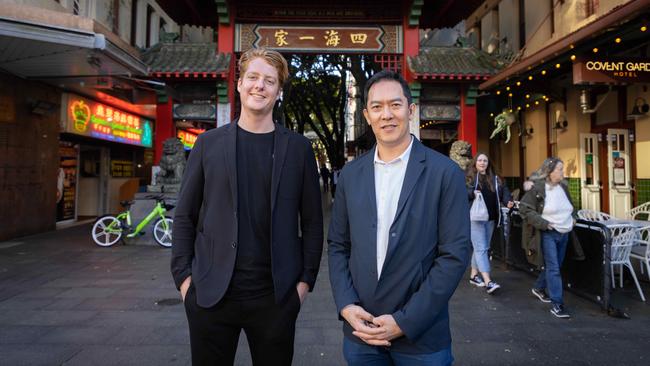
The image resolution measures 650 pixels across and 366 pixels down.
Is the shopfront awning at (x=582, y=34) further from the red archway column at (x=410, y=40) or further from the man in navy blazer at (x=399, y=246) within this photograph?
the man in navy blazer at (x=399, y=246)

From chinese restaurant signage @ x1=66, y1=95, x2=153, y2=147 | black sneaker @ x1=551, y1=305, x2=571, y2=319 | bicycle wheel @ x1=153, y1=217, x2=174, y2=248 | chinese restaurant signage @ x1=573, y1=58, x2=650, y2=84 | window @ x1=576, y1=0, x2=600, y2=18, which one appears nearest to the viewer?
black sneaker @ x1=551, y1=305, x2=571, y2=319

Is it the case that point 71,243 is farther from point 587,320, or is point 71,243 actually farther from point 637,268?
point 637,268

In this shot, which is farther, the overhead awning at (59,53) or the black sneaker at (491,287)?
the overhead awning at (59,53)

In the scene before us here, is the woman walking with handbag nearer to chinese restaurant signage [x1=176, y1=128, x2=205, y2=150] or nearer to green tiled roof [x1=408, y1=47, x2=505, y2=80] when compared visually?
green tiled roof [x1=408, y1=47, x2=505, y2=80]

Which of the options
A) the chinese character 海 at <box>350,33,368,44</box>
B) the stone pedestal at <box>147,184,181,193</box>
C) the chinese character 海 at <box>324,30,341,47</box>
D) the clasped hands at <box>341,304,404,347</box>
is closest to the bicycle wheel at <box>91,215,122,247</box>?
the stone pedestal at <box>147,184,181,193</box>

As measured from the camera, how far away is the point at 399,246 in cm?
168

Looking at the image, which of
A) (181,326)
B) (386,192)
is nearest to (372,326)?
(386,192)

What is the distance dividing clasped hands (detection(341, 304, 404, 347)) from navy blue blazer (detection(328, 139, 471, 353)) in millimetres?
36

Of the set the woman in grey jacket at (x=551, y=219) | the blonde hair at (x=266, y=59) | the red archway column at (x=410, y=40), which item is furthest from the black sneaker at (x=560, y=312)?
the red archway column at (x=410, y=40)

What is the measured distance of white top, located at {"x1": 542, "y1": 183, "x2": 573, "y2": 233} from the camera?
4.33 metres

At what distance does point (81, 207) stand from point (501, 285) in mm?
13468

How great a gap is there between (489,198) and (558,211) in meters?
1.00

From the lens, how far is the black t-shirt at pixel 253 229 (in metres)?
1.80

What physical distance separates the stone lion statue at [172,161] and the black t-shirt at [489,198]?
6824 mm
